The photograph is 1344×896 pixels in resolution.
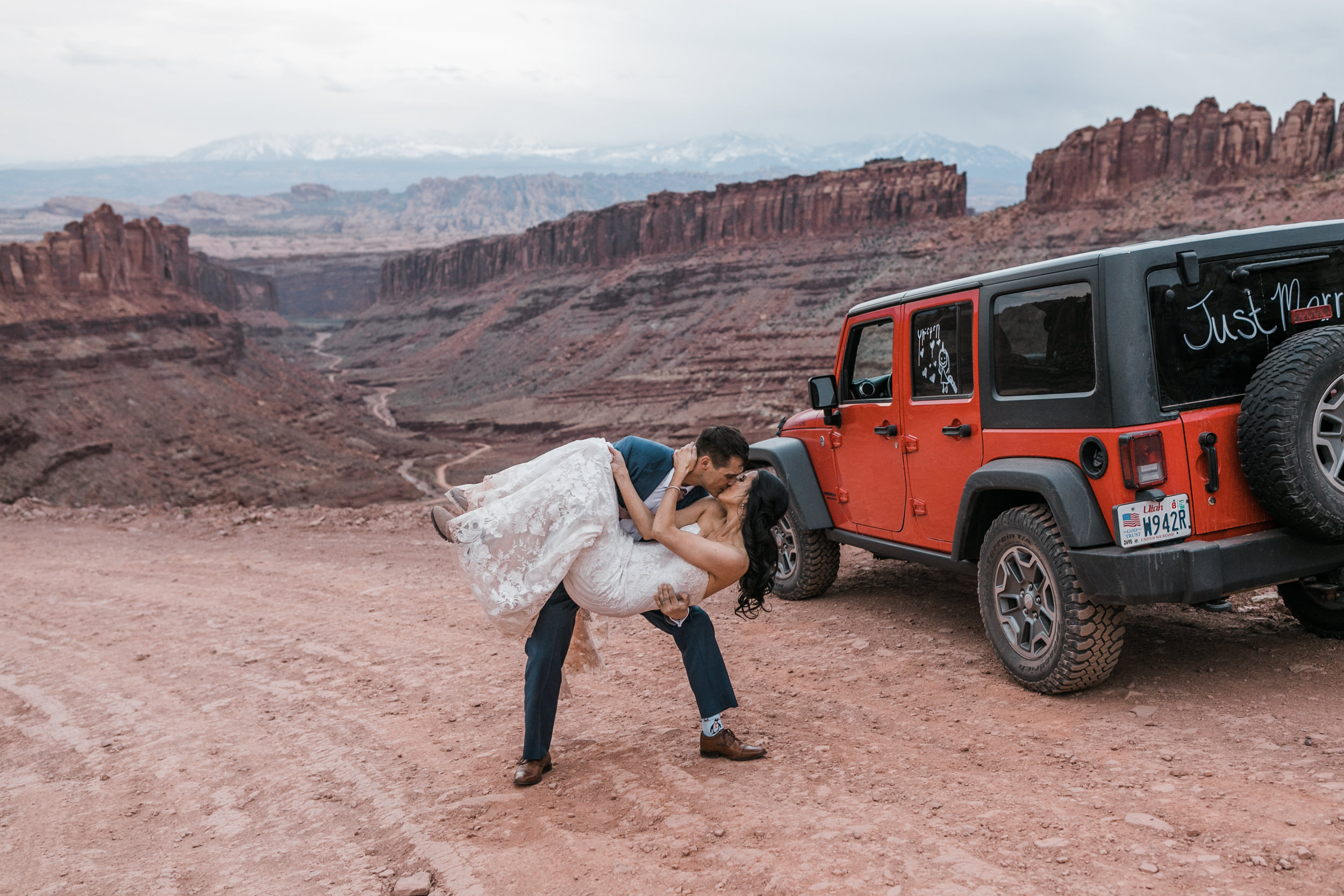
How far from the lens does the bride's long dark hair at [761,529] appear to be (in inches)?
156

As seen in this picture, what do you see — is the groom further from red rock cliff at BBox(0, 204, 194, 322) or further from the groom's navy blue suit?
red rock cliff at BBox(0, 204, 194, 322)

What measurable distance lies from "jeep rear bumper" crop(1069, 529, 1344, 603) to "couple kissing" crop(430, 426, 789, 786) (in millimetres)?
1575

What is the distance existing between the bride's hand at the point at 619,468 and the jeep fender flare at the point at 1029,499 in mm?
2055

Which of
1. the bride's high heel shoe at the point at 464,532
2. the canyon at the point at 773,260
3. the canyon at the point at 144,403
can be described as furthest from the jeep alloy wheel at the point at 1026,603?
the canyon at the point at 773,260

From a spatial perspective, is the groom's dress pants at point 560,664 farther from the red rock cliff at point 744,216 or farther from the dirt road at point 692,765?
the red rock cliff at point 744,216

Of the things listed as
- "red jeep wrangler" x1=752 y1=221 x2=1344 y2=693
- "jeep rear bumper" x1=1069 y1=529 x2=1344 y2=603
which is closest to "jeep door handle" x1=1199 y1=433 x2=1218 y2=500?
"red jeep wrangler" x1=752 y1=221 x2=1344 y2=693

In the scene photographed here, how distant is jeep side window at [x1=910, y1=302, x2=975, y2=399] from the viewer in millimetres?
5105

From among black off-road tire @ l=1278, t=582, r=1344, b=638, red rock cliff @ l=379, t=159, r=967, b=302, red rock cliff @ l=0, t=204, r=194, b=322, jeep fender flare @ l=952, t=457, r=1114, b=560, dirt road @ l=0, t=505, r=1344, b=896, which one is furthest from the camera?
red rock cliff @ l=379, t=159, r=967, b=302

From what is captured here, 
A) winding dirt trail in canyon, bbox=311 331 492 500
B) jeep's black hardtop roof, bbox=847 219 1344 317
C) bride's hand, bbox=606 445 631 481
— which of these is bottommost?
winding dirt trail in canyon, bbox=311 331 492 500

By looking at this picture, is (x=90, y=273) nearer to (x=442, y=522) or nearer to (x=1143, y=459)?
(x=442, y=522)

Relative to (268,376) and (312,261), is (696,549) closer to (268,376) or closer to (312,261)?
(268,376)

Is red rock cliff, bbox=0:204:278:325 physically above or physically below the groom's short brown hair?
above

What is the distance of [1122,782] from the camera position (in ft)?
11.7

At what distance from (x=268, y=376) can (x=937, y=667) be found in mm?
57170
